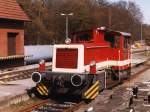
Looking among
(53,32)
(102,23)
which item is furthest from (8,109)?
(102,23)

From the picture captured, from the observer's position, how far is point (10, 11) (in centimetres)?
3375

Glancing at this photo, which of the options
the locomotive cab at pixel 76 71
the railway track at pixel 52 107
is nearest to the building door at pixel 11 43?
the locomotive cab at pixel 76 71

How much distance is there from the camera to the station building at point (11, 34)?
32438mm

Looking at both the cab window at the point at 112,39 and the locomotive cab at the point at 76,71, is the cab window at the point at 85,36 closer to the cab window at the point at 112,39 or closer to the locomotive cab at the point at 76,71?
the locomotive cab at the point at 76,71

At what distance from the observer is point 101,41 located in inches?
746

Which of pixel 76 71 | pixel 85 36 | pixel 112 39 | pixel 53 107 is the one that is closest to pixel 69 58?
pixel 76 71

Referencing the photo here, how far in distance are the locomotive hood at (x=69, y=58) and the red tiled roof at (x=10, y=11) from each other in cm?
1613

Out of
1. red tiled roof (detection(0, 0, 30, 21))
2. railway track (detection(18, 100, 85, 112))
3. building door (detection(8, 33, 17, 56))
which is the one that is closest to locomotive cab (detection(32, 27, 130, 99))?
railway track (detection(18, 100, 85, 112))

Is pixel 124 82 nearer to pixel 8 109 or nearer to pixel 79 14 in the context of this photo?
pixel 8 109

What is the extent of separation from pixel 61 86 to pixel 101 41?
388 cm

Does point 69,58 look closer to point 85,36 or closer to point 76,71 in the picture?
point 76,71

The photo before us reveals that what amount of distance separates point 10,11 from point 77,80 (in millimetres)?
19590

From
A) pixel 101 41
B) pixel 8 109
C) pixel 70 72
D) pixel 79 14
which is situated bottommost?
pixel 8 109

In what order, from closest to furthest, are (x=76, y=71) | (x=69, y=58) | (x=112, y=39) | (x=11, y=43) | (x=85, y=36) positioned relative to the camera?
1. (x=76, y=71)
2. (x=69, y=58)
3. (x=85, y=36)
4. (x=112, y=39)
5. (x=11, y=43)
